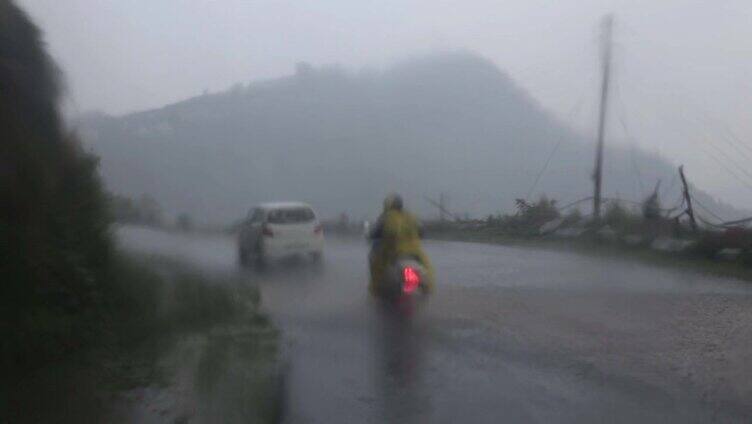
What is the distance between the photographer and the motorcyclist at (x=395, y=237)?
14.0 m

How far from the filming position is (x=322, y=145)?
1944 centimetres

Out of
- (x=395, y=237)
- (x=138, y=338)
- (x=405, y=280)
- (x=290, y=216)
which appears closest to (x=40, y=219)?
(x=138, y=338)

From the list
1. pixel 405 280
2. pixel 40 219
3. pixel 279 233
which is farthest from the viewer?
pixel 279 233

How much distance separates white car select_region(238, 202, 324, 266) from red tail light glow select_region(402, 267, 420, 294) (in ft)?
16.6

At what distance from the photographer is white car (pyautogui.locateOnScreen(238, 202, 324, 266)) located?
1859 centimetres

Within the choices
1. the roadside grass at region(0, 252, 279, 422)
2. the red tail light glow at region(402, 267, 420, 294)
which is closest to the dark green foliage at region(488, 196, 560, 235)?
the red tail light glow at region(402, 267, 420, 294)

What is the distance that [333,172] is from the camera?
1984cm

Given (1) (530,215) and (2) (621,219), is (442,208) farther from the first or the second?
(2) (621,219)

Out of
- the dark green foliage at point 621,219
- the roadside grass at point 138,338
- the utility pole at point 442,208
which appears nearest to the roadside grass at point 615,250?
the utility pole at point 442,208

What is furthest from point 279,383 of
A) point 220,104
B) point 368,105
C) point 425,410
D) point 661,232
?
point 661,232

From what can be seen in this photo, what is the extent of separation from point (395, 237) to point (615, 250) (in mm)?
11736

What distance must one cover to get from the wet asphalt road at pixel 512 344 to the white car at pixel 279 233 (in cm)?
81

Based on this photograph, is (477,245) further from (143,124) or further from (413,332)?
(413,332)

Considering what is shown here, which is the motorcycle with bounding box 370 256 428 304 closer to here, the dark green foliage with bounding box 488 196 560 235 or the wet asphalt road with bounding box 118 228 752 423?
the wet asphalt road with bounding box 118 228 752 423
